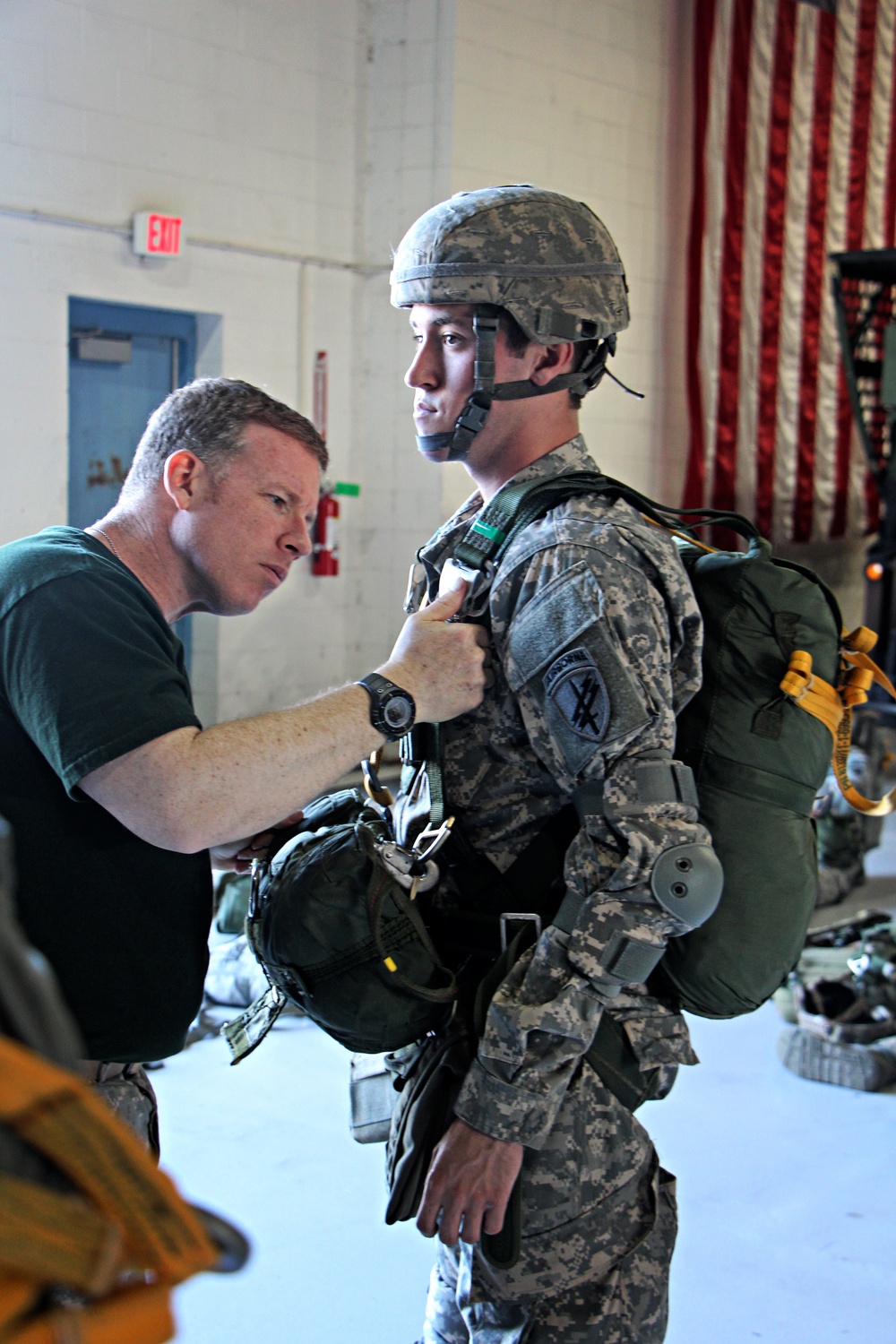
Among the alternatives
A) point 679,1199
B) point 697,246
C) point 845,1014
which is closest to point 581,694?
point 679,1199

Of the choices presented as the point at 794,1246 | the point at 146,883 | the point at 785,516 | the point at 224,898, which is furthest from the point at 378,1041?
the point at 785,516

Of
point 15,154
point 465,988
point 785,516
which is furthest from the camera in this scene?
point 785,516

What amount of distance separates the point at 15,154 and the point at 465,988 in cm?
491

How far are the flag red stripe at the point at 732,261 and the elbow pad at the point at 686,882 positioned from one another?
6524 mm

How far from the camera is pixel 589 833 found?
1.53m

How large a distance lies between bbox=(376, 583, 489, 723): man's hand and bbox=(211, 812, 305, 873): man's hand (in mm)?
358

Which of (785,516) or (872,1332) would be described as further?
(785,516)

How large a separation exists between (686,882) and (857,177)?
811cm

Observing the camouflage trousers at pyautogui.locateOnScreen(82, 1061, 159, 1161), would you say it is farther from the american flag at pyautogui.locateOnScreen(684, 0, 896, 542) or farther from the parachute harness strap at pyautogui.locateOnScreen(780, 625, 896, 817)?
the american flag at pyautogui.locateOnScreen(684, 0, 896, 542)

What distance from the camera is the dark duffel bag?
156cm

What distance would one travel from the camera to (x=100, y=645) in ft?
Result: 4.63

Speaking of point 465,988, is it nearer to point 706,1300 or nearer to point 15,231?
point 706,1300

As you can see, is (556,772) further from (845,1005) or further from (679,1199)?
(845,1005)

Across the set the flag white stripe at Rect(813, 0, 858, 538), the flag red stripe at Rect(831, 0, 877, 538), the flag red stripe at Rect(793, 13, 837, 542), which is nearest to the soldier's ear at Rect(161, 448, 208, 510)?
the flag red stripe at Rect(831, 0, 877, 538)
